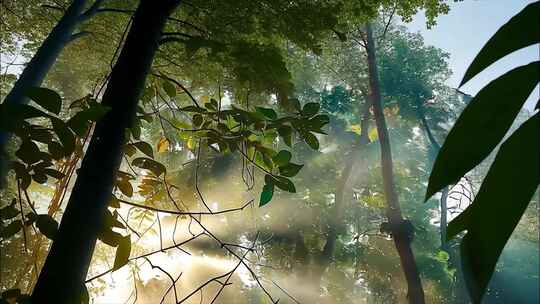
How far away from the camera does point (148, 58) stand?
88cm

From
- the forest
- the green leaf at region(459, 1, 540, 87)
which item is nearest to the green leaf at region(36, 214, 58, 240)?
the forest

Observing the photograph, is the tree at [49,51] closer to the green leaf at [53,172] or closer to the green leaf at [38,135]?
the green leaf at [53,172]

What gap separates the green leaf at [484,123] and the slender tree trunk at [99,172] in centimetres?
64

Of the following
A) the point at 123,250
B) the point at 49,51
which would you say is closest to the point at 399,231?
the point at 49,51

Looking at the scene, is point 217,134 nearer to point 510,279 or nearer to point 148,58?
point 148,58

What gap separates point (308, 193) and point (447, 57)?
9.03 meters

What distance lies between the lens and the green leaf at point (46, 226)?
76 centimetres

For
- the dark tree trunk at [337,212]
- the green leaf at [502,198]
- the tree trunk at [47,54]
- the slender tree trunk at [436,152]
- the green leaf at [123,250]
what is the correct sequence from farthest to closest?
the slender tree trunk at [436,152], the dark tree trunk at [337,212], the tree trunk at [47,54], the green leaf at [123,250], the green leaf at [502,198]

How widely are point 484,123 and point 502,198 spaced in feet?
0.22

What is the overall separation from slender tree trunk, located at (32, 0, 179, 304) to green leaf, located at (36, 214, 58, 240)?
0.27 ft

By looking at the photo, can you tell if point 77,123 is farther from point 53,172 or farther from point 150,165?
point 150,165

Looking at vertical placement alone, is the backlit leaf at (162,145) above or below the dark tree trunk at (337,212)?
below

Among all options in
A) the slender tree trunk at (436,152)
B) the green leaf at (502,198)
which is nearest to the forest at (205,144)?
the green leaf at (502,198)

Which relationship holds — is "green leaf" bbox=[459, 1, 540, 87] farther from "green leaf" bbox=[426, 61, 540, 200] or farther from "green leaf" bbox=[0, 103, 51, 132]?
"green leaf" bbox=[0, 103, 51, 132]
